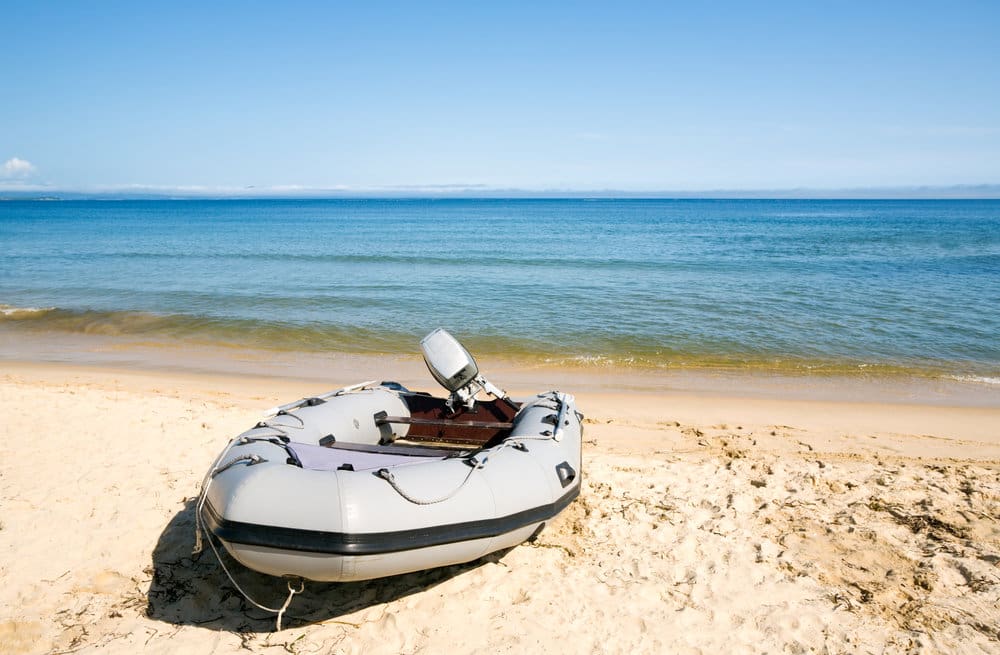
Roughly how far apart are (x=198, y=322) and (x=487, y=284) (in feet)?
24.3

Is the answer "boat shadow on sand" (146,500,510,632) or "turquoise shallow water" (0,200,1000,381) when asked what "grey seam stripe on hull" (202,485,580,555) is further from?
"turquoise shallow water" (0,200,1000,381)

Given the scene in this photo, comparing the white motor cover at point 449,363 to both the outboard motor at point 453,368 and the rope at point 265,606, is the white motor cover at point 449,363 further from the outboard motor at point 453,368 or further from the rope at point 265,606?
the rope at point 265,606

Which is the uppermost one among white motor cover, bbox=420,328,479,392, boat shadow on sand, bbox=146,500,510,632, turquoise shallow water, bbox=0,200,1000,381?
white motor cover, bbox=420,328,479,392

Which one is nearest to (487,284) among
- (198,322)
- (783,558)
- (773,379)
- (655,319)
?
(655,319)

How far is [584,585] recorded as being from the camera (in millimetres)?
3777

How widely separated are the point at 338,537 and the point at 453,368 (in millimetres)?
2295

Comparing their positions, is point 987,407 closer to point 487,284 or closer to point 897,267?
point 487,284

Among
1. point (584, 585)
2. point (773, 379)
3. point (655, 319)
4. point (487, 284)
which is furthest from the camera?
point (487, 284)

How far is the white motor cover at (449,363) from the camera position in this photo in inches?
207

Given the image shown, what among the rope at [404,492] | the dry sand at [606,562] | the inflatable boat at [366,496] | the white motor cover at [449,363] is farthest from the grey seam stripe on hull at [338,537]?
the white motor cover at [449,363]

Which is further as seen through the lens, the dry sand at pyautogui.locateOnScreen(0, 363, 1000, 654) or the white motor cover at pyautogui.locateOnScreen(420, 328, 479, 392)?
the white motor cover at pyautogui.locateOnScreen(420, 328, 479, 392)

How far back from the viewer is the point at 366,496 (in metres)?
3.28

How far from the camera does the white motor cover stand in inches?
207

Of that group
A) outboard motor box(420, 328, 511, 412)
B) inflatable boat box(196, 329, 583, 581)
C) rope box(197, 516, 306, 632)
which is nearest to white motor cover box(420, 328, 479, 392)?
outboard motor box(420, 328, 511, 412)
